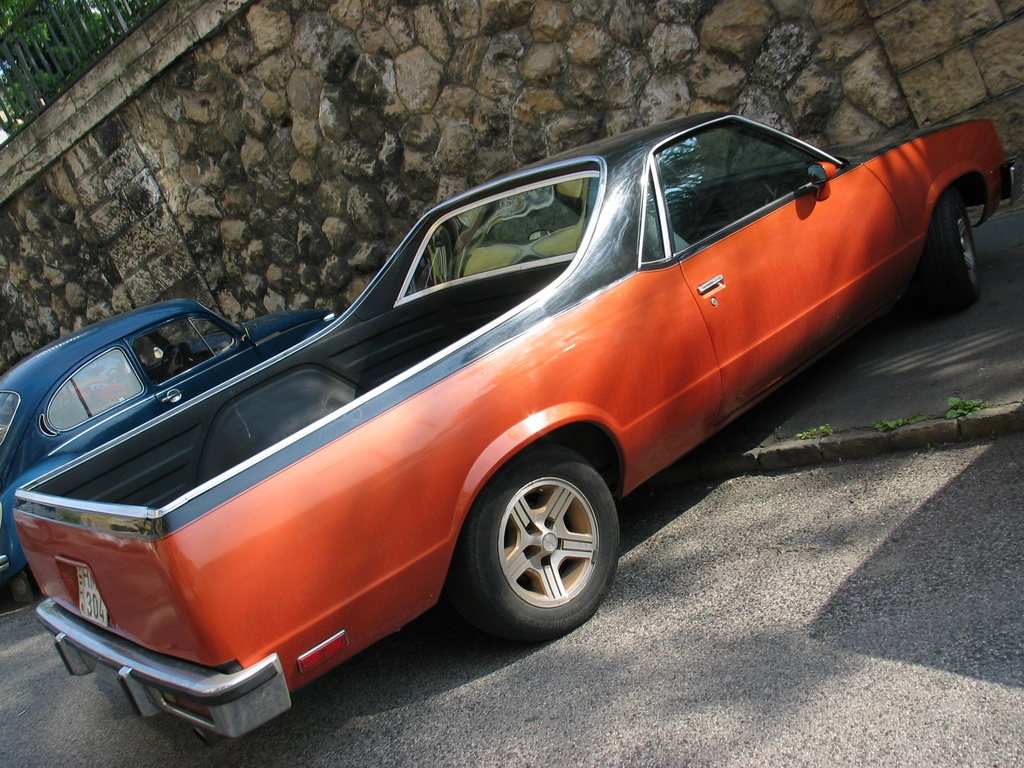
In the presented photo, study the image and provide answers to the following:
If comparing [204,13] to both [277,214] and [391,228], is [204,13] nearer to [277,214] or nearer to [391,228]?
[277,214]

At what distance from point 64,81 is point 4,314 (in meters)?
3.94

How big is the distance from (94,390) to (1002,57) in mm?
6626

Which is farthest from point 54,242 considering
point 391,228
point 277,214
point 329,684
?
point 329,684

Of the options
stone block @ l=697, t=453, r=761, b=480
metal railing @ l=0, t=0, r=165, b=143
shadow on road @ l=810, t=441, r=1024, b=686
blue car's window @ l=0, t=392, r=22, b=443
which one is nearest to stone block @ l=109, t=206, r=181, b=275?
metal railing @ l=0, t=0, r=165, b=143

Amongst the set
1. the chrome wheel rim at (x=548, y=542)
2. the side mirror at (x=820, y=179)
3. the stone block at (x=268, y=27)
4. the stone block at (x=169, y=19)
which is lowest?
the chrome wheel rim at (x=548, y=542)

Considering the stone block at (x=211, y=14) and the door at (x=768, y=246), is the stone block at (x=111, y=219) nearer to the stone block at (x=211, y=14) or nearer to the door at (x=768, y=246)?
the stone block at (x=211, y=14)

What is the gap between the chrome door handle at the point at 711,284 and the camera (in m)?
3.73

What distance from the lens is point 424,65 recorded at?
824 cm

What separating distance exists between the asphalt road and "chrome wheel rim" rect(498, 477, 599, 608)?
0.21 meters

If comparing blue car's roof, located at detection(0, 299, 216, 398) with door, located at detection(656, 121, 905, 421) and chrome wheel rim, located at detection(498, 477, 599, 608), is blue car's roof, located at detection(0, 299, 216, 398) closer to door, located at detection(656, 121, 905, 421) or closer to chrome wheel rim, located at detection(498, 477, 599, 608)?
chrome wheel rim, located at detection(498, 477, 599, 608)

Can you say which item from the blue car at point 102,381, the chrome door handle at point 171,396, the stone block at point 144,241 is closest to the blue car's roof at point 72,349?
the blue car at point 102,381

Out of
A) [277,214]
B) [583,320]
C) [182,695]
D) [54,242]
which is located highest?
[54,242]

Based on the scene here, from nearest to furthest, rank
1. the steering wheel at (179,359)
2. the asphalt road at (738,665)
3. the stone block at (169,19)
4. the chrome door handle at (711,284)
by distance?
the asphalt road at (738,665) → the chrome door handle at (711,284) → the steering wheel at (179,359) → the stone block at (169,19)

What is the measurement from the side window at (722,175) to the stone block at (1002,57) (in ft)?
8.54
